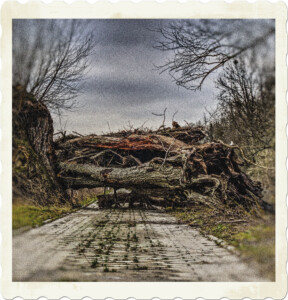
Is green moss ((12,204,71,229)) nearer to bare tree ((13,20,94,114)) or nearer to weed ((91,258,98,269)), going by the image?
weed ((91,258,98,269))

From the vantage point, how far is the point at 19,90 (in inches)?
167

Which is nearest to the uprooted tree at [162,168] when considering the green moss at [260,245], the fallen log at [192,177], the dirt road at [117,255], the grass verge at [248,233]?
the fallen log at [192,177]

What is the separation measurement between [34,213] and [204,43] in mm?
3177

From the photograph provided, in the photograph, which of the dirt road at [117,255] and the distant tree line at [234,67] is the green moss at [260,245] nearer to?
the dirt road at [117,255]

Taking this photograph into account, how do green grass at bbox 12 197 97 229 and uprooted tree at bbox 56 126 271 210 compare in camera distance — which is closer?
green grass at bbox 12 197 97 229

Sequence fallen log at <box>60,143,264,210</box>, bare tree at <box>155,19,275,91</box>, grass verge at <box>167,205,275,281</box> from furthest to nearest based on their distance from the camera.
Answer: fallen log at <box>60,143,264,210</box> < bare tree at <box>155,19,275,91</box> < grass verge at <box>167,205,275,281</box>

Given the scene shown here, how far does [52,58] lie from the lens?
4.35 meters

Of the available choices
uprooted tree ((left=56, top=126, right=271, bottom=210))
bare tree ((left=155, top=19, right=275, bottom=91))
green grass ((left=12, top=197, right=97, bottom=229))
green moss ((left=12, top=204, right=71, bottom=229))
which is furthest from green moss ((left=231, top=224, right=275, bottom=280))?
green moss ((left=12, top=204, right=71, bottom=229))

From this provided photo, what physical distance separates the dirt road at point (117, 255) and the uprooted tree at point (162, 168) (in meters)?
0.62

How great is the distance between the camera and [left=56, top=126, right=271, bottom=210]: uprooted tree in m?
4.61

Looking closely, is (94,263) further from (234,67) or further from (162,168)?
(234,67)

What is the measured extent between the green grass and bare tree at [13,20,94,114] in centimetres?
134

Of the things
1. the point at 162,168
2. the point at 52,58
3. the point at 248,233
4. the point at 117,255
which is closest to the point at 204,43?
the point at 162,168

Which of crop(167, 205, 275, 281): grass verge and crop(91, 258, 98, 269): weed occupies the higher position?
crop(167, 205, 275, 281): grass verge
